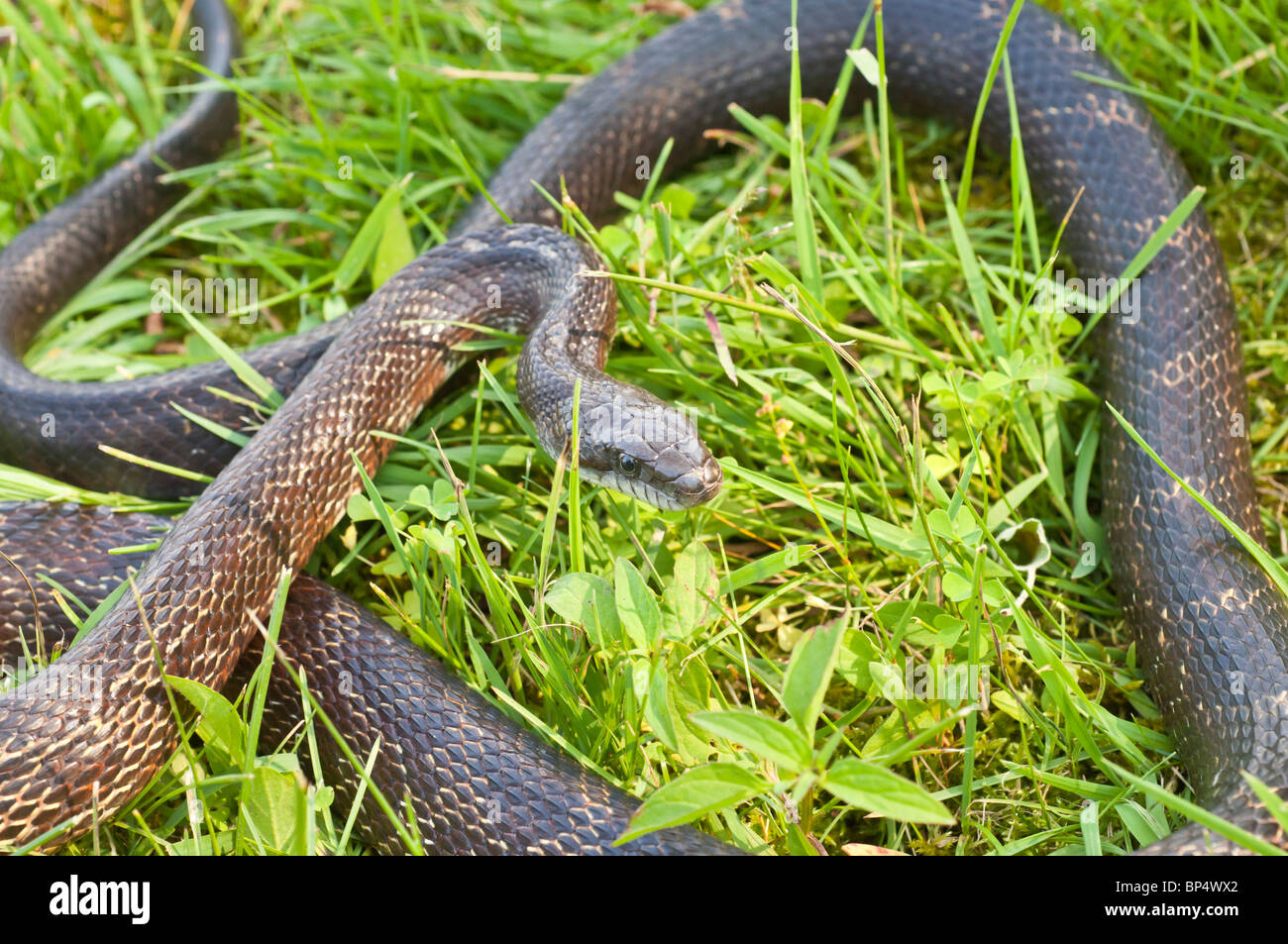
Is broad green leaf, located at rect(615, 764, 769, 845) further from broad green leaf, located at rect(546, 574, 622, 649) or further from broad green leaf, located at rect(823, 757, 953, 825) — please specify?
broad green leaf, located at rect(546, 574, 622, 649)

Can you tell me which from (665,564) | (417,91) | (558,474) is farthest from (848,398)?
(417,91)

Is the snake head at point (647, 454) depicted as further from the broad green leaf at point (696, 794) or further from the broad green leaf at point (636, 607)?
the broad green leaf at point (696, 794)

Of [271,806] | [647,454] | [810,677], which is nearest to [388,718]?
[271,806]

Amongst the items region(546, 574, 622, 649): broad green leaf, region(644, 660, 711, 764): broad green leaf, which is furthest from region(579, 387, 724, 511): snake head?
region(644, 660, 711, 764): broad green leaf

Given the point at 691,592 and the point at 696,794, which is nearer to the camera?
the point at 696,794

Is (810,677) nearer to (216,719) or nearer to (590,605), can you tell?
(590,605)

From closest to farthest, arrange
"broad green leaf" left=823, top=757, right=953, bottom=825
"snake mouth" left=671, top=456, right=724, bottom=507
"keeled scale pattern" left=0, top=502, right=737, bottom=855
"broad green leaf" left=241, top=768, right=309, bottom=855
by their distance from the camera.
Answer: "broad green leaf" left=823, top=757, right=953, bottom=825
"broad green leaf" left=241, top=768, right=309, bottom=855
"keeled scale pattern" left=0, top=502, right=737, bottom=855
"snake mouth" left=671, top=456, right=724, bottom=507
